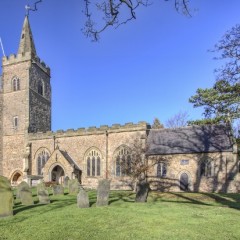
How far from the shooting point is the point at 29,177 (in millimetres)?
28812

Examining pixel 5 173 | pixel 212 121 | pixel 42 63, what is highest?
pixel 42 63

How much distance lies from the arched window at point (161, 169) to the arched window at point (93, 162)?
6.38 meters

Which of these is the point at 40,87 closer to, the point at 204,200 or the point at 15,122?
the point at 15,122

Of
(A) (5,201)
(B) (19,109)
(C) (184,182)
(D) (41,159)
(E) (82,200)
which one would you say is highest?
(B) (19,109)

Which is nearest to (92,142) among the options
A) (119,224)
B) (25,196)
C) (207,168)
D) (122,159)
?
(122,159)

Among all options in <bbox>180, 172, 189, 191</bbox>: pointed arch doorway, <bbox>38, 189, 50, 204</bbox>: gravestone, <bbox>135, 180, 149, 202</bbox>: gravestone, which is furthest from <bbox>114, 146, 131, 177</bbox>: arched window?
<bbox>38, 189, 50, 204</bbox>: gravestone

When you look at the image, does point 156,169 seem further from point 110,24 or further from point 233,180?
point 110,24

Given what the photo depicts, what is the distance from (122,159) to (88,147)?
4.02 m

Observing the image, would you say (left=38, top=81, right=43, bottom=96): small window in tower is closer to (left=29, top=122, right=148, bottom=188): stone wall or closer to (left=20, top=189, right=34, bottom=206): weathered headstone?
(left=29, top=122, right=148, bottom=188): stone wall

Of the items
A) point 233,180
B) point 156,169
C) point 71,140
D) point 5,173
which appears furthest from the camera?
point 5,173

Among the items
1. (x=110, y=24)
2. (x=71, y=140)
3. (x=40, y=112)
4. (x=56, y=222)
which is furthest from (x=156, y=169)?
(x=110, y=24)

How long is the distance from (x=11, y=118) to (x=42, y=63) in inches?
327

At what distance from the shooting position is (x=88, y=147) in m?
30.5

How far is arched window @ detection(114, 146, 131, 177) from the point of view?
28.3 metres
